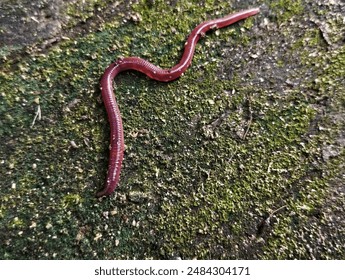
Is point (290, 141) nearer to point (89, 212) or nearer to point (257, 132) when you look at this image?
point (257, 132)

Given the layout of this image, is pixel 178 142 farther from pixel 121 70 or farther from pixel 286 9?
pixel 286 9

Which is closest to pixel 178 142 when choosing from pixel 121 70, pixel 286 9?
pixel 121 70

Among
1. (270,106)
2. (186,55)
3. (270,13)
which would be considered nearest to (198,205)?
(270,106)

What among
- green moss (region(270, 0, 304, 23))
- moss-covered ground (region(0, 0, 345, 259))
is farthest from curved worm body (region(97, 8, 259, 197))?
green moss (region(270, 0, 304, 23))

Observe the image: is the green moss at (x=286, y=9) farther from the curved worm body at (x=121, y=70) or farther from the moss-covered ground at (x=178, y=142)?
the curved worm body at (x=121, y=70)

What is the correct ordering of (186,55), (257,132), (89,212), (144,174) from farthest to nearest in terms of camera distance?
(186,55)
(257,132)
(144,174)
(89,212)

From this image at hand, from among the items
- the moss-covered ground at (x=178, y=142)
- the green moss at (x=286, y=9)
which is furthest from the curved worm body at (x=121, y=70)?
the green moss at (x=286, y=9)
